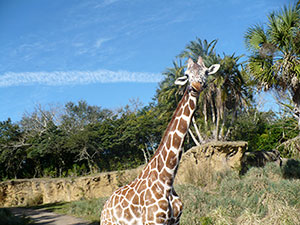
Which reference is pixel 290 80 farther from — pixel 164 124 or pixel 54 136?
pixel 54 136

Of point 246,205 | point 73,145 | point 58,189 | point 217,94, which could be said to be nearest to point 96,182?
point 58,189

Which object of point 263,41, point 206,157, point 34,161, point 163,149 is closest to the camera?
point 163,149

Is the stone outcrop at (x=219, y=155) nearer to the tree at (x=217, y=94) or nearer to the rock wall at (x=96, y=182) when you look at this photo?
the rock wall at (x=96, y=182)

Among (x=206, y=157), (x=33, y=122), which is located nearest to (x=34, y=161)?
(x=33, y=122)

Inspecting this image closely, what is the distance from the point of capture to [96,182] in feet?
58.1

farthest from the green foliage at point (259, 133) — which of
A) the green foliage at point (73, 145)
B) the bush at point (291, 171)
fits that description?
the green foliage at point (73, 145)

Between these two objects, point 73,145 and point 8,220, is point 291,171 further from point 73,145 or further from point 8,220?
point 73,145

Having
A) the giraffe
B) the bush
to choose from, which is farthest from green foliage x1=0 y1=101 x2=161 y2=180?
the giraffe

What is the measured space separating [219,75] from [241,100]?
227 centimetres

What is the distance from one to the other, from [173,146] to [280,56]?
7.85 meters

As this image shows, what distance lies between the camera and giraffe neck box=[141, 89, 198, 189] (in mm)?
3698

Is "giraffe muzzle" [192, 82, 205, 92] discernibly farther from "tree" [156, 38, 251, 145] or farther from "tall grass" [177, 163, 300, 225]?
"tree" [156, 38, 251, 145]

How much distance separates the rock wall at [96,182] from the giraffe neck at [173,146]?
8.31 metres

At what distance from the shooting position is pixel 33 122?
27.8 metres
